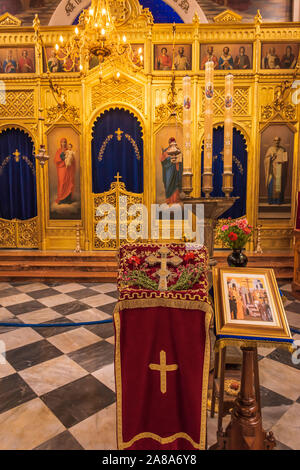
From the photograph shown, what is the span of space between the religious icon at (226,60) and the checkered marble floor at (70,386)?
6.66 meters

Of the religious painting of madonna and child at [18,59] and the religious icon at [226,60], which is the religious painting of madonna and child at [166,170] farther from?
the religious painting of madonna and child at [18,59]

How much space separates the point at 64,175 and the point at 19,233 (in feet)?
7.14

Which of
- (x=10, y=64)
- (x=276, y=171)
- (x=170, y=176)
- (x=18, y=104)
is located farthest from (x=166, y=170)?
(x=10, y=64)

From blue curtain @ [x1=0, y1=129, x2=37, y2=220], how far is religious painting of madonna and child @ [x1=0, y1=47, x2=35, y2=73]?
1.65m

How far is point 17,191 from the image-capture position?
8664mm

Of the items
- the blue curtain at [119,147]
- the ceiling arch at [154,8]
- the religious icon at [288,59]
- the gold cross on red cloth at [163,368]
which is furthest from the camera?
the ceiling arch at [154,8]

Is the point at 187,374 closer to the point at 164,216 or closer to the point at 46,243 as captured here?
the point at 164,216

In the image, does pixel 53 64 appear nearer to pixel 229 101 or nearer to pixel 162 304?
pixel 229 101

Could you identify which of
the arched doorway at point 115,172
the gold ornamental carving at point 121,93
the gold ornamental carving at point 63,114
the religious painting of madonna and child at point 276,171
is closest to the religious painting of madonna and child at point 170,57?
the gold ornamental carving at point 121,93

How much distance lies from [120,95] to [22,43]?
120 inches

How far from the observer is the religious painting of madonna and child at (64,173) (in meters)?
8.34

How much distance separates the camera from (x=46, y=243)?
852 centimetres

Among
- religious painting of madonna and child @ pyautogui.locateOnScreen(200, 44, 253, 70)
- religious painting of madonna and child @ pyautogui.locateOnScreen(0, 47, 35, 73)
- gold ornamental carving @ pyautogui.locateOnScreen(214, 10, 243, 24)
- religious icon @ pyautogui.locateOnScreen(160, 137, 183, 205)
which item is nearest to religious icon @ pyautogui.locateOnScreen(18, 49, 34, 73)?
religious painting of madonna and child @ pyautogui.locateOnScreen(0, 47, 35, 73)
